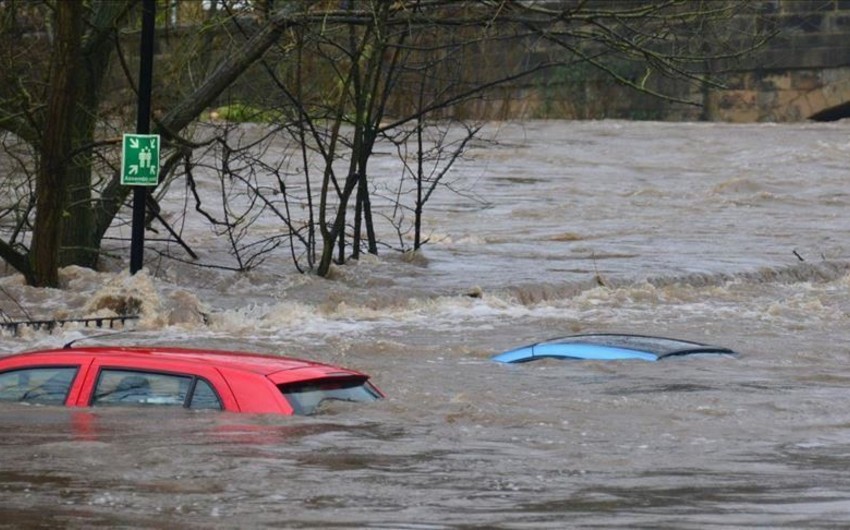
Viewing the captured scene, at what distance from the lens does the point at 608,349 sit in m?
13.4

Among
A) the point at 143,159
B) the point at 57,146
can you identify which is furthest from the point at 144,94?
the point at 57,146

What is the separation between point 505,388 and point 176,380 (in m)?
3.89

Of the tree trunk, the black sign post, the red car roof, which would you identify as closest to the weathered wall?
the tree trunk

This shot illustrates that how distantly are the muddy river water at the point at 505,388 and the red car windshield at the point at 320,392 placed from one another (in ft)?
0.28

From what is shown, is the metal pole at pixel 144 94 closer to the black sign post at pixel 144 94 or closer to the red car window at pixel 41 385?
the black sign post at pixel 144 94

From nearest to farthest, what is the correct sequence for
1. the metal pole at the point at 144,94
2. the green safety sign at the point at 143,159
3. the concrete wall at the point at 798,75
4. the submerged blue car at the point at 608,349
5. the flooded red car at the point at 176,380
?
the flooded red car at the point at 176,380 → the submerged blue car at the point at 608,349 → the green safety sign at the point at 143,159 → the metal pole at the point at 144,94 → the concrete wall at the point at 798,75

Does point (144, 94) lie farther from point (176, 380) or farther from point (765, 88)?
point (765, 88)

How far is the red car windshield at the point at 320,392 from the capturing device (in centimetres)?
904

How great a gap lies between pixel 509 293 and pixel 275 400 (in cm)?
1069

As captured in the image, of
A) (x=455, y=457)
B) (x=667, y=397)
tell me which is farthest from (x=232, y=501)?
(x=667, y=397)

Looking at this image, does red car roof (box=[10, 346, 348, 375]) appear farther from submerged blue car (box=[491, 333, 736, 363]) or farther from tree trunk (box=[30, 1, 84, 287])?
tree trunk (box=[30, 1, 84, 287])

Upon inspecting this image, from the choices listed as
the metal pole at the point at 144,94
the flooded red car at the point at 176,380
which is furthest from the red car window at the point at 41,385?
the metal pole at the point at 144,94

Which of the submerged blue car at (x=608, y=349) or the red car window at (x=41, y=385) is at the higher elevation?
the red car window at (x=41, y=385)

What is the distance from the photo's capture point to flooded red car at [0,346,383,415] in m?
8.96
